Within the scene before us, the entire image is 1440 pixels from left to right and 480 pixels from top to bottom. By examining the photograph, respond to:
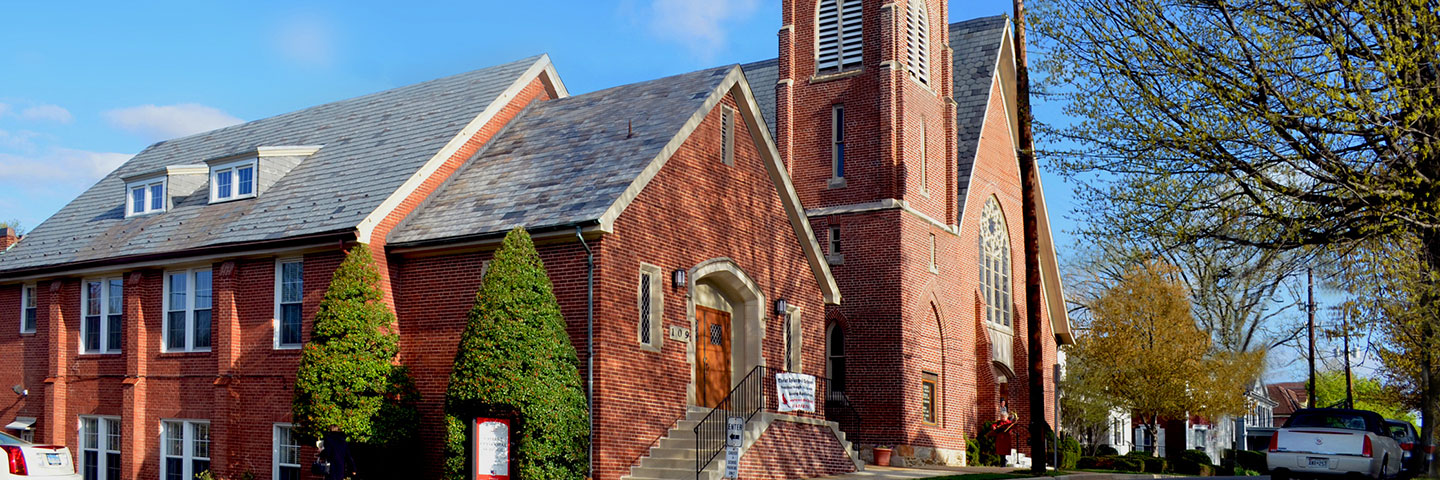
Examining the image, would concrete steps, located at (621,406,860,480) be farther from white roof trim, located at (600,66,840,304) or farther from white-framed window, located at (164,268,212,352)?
white-framed window, located at (164,268,212,352)

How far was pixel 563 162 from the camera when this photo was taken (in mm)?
22219

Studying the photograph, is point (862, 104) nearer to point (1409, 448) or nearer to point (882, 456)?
point (882, 456)

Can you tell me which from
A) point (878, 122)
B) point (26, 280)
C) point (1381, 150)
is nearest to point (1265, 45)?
point (1381, 150)

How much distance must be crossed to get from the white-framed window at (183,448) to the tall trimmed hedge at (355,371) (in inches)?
162

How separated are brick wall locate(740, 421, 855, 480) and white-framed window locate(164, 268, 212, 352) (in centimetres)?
1039

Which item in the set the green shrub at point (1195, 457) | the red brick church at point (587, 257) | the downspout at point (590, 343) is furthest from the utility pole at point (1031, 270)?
the green shrub at point (1195, 457)

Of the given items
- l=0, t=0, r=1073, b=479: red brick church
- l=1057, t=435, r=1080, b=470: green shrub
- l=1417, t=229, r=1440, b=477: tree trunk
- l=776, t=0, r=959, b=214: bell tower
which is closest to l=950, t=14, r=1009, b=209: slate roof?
l=0, t=0, r=1073, b=479: red brick church

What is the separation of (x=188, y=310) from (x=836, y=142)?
15.0m

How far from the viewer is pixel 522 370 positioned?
1844 cm

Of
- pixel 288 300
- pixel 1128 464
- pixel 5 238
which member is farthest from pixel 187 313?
pixel 1128 464

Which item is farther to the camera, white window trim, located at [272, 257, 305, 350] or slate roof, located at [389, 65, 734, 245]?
white window trim, located at [272, 257, 305, 350]

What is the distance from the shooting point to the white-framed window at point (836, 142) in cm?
3095

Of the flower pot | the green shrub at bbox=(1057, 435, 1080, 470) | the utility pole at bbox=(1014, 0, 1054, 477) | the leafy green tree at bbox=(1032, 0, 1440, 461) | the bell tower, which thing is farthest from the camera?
the green shrub at bbox=(1057, 435, 1080, 470)

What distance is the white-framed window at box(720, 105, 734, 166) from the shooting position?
77.5 feet
